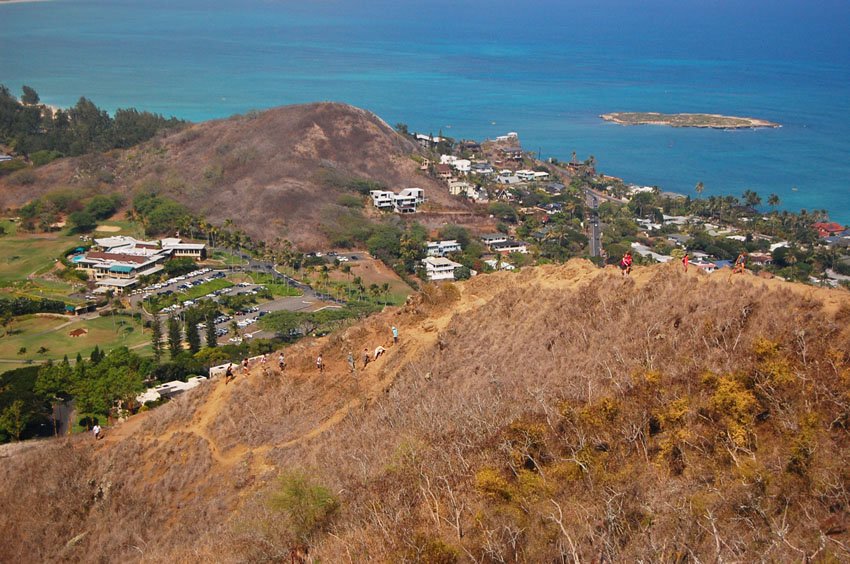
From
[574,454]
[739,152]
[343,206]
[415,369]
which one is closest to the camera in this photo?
[574,454]

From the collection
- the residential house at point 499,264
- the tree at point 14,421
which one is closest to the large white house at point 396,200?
the residential house at point 499,264

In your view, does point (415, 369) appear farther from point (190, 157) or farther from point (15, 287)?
point (190, 157)

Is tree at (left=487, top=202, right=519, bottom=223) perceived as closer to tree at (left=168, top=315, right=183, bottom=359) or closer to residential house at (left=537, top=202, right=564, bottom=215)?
residential house at (left=537, top=202, right=564, bottom=215)

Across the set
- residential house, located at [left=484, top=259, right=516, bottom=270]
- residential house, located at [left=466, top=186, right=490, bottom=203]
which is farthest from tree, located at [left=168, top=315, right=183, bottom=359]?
residential house, located at [left=466, top=186, right=490, bottom=203]

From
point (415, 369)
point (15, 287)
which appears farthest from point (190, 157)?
point (415, 369)

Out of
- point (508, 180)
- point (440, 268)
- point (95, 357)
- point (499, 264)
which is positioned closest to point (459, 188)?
point (508, 180)

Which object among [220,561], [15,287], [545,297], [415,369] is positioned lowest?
[15,287]

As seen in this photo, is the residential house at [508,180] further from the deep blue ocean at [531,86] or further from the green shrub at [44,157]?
the green shrub at [44,157]
